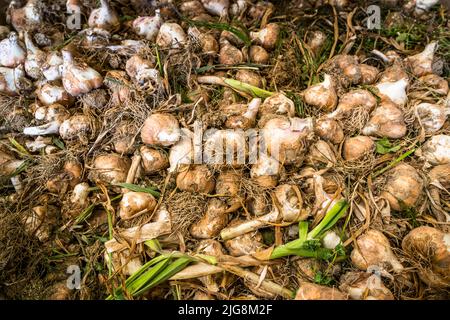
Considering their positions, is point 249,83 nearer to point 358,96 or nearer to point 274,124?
point 274,124

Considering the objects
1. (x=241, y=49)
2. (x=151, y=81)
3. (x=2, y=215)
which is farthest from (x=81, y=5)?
(x=2, y=215)

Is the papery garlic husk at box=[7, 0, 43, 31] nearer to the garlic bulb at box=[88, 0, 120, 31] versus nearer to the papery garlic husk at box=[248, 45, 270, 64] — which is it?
the garlic bulb at box=[88, 0, 120, 31]

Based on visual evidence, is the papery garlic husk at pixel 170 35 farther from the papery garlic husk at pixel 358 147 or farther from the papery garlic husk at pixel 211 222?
the papery garlic husk at pixel 358 147

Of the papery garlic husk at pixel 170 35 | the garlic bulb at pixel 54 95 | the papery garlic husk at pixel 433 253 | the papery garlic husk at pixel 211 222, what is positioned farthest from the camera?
the papery garlic husk at pixel 170 35

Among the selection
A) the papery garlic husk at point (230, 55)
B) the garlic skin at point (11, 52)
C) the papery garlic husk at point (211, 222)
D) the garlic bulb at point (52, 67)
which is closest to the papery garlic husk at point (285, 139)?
the papery garlic husk at point (211, 222)

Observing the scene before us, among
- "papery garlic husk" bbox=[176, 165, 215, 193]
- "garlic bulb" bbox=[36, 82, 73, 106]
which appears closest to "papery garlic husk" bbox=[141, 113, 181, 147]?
"papery garlic husk" bbox=[176, 165, 215, 193]

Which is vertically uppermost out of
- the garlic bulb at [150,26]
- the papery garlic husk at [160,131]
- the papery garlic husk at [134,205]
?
the garlic bulb at [150,26]
